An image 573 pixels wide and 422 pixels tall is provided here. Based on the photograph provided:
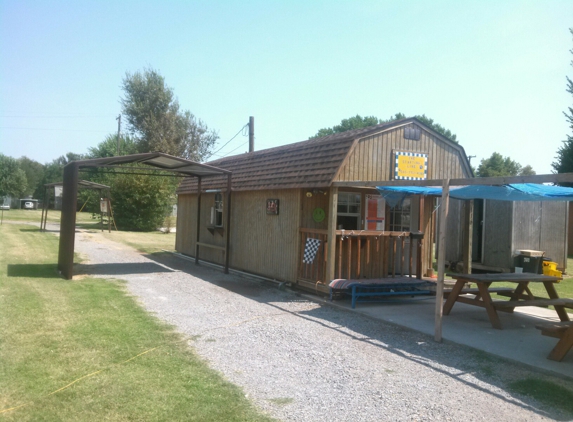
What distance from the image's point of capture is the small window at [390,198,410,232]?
11.4 meters

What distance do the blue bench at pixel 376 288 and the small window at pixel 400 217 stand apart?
6.38 feet

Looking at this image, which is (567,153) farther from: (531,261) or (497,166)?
(497,166)

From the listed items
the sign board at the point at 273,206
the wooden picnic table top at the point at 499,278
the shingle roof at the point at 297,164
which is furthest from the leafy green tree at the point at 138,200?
the wooden picnic table top at the point at 499,278

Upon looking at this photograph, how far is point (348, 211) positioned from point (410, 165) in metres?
1.74

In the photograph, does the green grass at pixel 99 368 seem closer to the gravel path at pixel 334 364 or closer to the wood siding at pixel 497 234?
the gravel path at pixel 334 364

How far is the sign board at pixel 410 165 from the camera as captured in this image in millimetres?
10838

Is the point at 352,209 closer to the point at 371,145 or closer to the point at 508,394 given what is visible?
the point at 371,145

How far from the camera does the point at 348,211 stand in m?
10.8

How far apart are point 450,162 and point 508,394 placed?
7668 mm

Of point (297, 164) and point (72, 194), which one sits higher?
point (297, 164)

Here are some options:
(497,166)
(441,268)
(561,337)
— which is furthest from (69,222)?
(497,166)

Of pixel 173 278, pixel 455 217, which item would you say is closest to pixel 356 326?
pixel 173 278

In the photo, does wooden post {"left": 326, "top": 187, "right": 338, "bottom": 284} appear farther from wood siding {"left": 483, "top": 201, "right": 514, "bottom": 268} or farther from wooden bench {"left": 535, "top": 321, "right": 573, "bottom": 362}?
wood siding {"left": 483, "top": 201, "right": 514, "bottom": 268}

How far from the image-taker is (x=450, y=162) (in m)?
11.7
